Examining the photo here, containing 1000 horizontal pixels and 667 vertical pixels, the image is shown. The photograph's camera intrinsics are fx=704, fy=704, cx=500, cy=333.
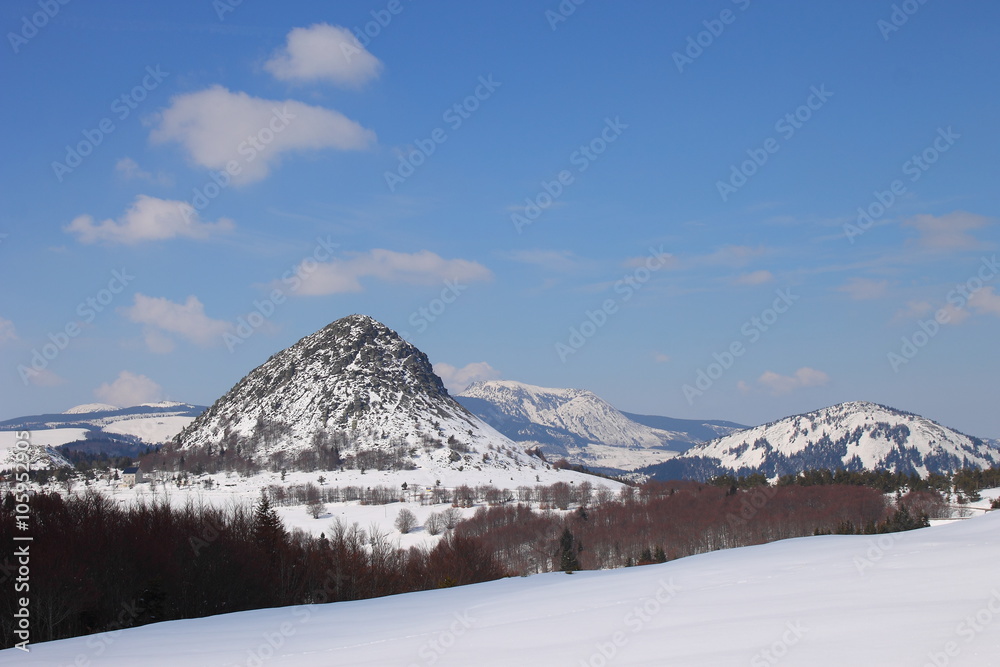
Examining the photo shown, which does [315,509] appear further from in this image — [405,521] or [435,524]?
[435,524]

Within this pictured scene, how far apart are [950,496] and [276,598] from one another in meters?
174

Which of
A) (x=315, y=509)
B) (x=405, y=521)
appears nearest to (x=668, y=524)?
(x=405, y=521)

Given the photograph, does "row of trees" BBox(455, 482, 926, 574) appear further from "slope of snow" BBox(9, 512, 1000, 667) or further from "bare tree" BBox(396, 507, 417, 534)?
"slope of snow" BBox(9, 512, 1000, 667)

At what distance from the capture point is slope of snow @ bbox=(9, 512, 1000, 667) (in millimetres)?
14102

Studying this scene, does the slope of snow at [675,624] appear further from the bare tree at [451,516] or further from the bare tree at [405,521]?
the bare tree at [451,516]

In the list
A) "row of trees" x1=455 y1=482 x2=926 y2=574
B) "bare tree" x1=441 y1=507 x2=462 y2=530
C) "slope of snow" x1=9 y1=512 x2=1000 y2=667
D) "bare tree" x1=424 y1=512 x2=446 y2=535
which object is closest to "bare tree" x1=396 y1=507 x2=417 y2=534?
"bare tree" x1=424 y1=512 x2=446 y2=535

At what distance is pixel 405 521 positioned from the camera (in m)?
160

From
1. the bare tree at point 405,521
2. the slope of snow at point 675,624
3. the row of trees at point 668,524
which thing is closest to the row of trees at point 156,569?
the slope of snow at point 675,624

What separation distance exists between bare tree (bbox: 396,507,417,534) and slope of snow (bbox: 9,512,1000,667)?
129584mm

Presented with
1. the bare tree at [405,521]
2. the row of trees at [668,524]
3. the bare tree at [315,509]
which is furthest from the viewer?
the bare tree at [315,509]

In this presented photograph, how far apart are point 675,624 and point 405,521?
487 feet

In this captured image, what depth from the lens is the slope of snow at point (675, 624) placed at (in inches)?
→ 555

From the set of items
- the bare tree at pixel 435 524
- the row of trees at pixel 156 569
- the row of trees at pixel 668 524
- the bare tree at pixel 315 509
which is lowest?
the row of trees at pixel 668 524

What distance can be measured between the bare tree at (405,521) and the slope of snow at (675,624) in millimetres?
129584
